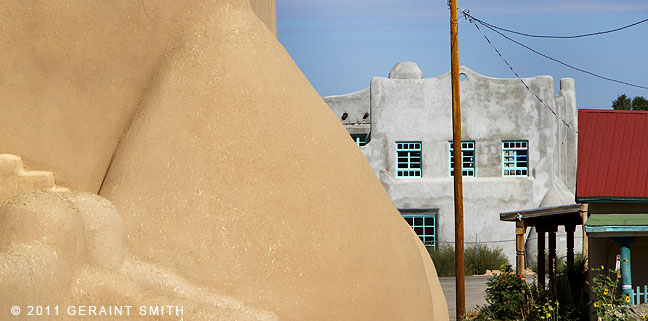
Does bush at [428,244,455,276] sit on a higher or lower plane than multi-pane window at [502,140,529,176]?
lower

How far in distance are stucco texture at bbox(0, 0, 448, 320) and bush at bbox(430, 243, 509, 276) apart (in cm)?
1918

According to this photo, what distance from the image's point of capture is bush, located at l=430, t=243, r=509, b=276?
2414 centimetres

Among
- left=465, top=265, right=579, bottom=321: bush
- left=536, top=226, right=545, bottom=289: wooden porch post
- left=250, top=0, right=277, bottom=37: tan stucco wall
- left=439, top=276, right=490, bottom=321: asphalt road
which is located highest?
left=250, top=0, right=277, bottom=37: tan stucco wall

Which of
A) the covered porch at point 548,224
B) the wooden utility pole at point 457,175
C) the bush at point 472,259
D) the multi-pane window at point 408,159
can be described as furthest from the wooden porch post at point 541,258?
the multi-pane window at point 408,159

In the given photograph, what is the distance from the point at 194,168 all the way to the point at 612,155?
8763mm

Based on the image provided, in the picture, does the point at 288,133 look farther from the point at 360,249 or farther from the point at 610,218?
the point at 610,218

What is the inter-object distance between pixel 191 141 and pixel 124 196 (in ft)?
1.58

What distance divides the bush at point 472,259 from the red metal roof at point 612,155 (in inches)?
488

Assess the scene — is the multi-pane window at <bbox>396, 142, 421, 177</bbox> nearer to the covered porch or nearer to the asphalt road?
the asphalt road

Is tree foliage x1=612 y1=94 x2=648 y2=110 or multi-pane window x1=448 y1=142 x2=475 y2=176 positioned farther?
tree foliage x1=612 y1=94 x2=648 y2=110

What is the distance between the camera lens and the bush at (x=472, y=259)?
950 inches

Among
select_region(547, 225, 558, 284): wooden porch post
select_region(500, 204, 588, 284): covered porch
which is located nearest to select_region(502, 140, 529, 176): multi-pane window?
select_region(500, 204, 588, 284): covered porch

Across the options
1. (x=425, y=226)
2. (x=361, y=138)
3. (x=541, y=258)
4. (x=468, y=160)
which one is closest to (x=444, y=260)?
(x=425, y=226)

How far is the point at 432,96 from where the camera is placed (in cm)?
2506
